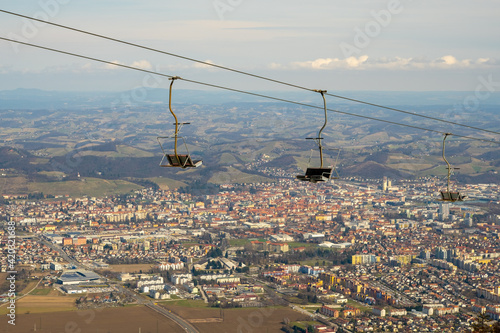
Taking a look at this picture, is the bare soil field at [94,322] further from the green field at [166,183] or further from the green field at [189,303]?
the green field at [166,183]

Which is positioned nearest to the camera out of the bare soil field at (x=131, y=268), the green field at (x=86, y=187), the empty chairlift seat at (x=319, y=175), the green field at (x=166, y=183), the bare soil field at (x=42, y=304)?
the empty chairlift seat at (x=319, y=175)

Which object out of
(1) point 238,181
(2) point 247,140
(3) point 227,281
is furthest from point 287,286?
(2) point 247,140

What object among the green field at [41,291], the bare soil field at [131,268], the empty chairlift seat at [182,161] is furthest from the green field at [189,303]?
the empty chairlift seat at [182,161]

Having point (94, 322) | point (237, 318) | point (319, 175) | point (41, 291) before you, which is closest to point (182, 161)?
point (319, 175)

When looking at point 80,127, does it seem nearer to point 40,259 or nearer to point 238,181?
point 238,181

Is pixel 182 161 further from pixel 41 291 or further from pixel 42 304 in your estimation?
Answer: pixel 41 291
